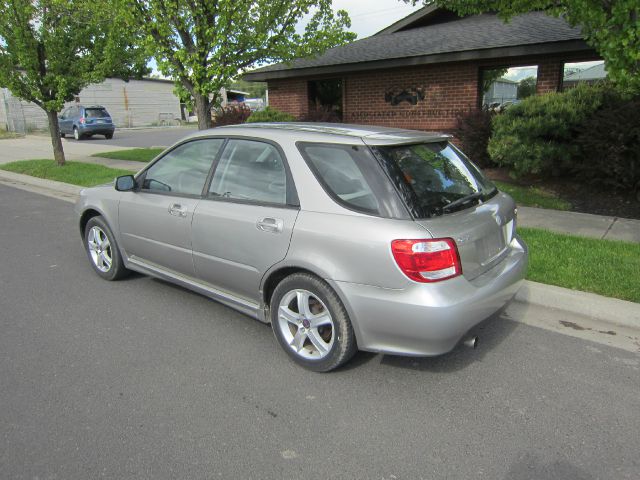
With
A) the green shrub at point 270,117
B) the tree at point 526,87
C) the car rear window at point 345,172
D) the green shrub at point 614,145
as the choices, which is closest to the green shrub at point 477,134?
the tree at point 526,87

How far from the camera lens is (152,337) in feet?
12.9

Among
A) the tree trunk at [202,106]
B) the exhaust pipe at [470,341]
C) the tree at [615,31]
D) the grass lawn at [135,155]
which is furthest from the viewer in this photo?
the grass lawn at [135,155]

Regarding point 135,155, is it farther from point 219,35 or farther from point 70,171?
point 219,35

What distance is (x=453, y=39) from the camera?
1201 cm

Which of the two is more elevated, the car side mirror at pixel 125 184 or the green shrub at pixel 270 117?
the green shrub at pixel 270 117

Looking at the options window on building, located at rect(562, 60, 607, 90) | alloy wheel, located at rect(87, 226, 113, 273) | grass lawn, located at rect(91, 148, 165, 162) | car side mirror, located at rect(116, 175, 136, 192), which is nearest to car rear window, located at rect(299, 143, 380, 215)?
car side mirror, located at rect(116, 175, 136, 192)

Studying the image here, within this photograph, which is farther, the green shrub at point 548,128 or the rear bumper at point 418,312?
the green shrub at point 548,128

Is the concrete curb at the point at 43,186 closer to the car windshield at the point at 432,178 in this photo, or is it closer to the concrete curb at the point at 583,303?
the car windshield at the point at 432,178

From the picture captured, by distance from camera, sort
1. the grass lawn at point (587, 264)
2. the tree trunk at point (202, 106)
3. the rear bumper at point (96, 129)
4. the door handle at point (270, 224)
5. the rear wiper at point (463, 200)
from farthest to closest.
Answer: the rear bumper at point (96, 129) < the tree trunk at point (202, 106) < the grass lawn at point (587, 264) < the door handle at point (270, 224) < the rear wiper at point (463, 200)

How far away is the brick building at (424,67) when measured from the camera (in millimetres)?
10508

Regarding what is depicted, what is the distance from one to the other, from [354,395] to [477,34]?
1106 cm

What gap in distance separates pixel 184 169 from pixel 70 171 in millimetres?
10145

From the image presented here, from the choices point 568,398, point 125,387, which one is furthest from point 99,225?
point 568,398

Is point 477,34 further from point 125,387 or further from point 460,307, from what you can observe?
point 125,387
